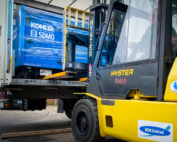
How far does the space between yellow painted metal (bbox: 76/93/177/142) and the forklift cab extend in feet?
0.52

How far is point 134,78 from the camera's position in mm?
2936

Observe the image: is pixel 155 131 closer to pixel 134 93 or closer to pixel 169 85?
pixel 169 85

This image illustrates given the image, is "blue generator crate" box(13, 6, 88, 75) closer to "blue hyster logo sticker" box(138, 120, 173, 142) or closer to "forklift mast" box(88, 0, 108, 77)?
"forklift mast" box(88, 0, 108, 77)

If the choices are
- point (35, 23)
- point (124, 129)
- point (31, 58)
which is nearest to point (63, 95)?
point (31, 58)

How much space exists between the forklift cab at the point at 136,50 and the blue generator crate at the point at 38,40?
1.87 metres

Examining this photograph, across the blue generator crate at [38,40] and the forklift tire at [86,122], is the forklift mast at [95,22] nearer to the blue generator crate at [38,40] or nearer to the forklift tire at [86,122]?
the forklift tire at [86,122]

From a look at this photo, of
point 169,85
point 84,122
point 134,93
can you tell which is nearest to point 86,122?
point 84,122

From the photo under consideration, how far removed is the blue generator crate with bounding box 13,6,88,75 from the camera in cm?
528

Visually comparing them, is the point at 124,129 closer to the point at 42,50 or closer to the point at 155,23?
the point at 155,23

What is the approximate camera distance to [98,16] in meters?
4.22

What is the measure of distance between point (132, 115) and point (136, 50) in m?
0.90

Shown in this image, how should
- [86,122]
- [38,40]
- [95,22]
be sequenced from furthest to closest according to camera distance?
1. [38,40]
2. [95,22]
3. [86,122]

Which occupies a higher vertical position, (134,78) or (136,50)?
(136,50)

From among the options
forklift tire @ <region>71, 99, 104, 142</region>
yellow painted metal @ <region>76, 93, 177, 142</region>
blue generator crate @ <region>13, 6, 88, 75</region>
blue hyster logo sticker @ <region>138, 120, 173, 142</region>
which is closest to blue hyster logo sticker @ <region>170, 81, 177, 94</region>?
yellow painted metal @ <region>76, 93, 177, 142</region>
